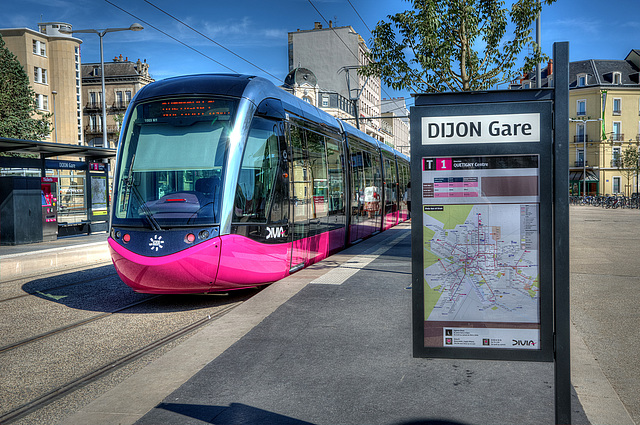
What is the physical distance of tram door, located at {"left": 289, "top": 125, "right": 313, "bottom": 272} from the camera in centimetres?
951

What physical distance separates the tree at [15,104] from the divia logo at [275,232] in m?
36.8

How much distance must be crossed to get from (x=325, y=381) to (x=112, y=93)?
253ft

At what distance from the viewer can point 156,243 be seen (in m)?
7.54

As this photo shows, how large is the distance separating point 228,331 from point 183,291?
1877 mm

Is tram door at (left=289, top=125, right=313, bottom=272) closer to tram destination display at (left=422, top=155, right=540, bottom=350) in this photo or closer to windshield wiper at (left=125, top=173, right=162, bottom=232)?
windshield wiper at (left=125, top=173, right=162, bottom=232)

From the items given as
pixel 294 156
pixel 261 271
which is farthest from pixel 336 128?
pixel 261 271

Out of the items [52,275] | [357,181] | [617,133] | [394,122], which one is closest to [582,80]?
[617,133]

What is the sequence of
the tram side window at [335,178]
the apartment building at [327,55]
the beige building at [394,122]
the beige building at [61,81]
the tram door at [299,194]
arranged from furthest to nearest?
the beige building at [394,122], the apartment building at [327,55], the beige building at [61,81], the tram side window at [335,178], the tram door at [299,194]

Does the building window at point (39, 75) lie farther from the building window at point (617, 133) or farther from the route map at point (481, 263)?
the route map at point (481, 263)

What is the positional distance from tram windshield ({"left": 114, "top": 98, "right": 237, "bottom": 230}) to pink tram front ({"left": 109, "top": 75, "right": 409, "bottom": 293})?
14 millimetres

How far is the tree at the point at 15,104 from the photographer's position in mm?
40281

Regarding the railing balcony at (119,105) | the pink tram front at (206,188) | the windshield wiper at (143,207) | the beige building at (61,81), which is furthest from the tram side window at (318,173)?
the railing balcony at (119,105)

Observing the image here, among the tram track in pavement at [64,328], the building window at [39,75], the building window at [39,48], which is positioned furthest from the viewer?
the building window at [39,48]

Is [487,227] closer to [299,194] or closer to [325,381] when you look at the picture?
[325,381]
